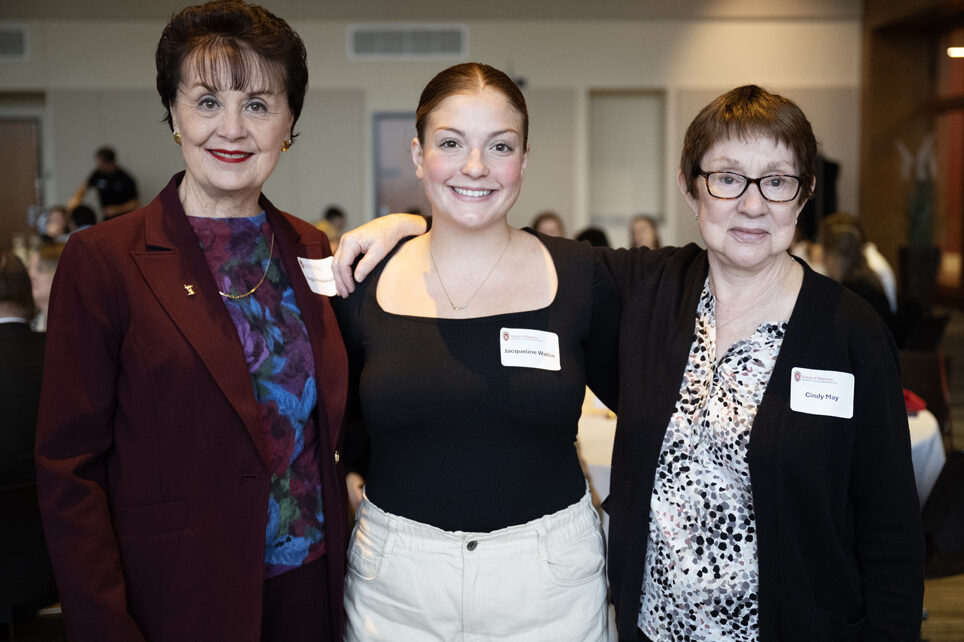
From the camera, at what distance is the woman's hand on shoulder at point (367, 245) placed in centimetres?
182

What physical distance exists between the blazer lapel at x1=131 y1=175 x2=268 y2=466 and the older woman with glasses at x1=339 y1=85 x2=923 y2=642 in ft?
2.45

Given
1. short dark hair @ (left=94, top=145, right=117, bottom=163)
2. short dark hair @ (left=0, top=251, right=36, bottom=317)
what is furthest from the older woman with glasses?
short dark hair @ (left=94, top=145, right=117, bottom=163)

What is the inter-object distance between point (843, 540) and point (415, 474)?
32.5 inches

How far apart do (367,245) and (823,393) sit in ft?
3.24

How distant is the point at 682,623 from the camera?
167 centimetres

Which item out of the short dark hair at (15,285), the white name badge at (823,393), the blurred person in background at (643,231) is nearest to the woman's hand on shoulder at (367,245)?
the white name badge at (823,393)

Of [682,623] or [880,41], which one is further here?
[880,41]

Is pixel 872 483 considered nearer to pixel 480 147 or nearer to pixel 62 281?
pixel 480 147

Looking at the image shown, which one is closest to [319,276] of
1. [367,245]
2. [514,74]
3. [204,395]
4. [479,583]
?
[367,245]

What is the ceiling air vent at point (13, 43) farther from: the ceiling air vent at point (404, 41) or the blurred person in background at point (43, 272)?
the blurred person in background at point (43, 272)

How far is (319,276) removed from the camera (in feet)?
5.95

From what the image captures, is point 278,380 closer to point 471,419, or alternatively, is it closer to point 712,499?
point 471,419

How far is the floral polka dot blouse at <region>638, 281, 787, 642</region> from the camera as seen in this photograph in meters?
1.61

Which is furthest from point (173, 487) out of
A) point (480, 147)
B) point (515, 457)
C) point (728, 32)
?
point (728, 32)
